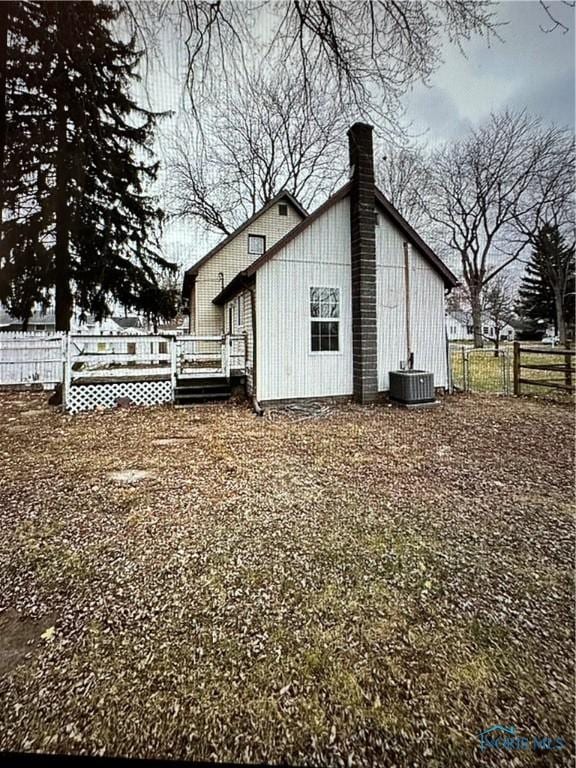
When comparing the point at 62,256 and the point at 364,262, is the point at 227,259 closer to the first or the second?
Answer: the point at 62,256

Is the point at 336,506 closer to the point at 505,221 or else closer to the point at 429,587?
the point at 429,587

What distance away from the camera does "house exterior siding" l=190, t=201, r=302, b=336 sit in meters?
15.7

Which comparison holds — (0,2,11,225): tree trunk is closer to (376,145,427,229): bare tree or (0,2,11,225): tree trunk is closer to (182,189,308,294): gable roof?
(182,189,308,294): gable roof

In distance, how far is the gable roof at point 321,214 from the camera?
8.30m

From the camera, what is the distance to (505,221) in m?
24.5

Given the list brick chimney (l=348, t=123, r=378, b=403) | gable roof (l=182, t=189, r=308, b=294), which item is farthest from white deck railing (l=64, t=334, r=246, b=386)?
gable roof (l=182, t=189, r=308, b=294)

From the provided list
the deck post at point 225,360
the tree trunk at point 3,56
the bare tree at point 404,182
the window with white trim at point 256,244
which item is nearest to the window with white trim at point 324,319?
the deck post at point 225,360

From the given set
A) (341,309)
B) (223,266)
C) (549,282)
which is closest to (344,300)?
(341,309)

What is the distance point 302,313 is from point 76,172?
6143 millimetres

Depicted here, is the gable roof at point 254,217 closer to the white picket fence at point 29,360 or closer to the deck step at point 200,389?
the white picket fence at point 29,360
